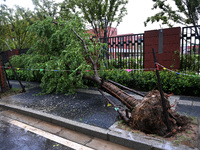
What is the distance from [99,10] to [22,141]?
41.0 ft

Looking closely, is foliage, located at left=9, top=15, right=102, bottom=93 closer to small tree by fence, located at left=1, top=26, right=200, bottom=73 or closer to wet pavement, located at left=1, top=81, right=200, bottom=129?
wet pavement, located at left=1, top=81, right=200, bottom=129

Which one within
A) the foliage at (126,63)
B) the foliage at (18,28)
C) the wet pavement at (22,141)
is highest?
the foliage at (18,28)

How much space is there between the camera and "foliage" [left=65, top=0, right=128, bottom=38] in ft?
44.3

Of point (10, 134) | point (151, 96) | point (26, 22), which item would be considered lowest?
point (10, 134)

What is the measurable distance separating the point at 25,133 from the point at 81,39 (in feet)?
12.9

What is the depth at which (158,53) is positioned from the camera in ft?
23.6

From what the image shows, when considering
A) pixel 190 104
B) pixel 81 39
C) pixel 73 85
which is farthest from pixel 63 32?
pixel 190 104

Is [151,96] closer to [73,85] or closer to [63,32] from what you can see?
[73,85]

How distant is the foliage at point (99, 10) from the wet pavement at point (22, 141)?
12.0m

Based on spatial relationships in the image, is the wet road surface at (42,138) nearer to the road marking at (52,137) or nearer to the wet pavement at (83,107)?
the road marking at (52,137)

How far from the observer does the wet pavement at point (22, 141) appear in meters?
3.26

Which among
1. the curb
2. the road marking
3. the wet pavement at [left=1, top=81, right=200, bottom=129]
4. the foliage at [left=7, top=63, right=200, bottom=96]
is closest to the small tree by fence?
the foliage at [left=7, top=63, right=200, bottom=96]

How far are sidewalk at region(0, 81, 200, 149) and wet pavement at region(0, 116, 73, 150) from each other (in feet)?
2.24

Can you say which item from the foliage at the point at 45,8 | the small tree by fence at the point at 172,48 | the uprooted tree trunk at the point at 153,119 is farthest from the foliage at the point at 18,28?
the uprooted tree trunk at the point at 153,119
